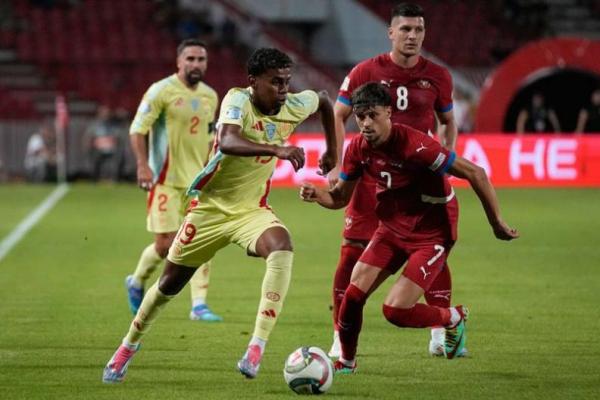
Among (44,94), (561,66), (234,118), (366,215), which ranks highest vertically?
(234,118)

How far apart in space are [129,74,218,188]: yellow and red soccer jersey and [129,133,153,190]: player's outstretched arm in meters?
0.07

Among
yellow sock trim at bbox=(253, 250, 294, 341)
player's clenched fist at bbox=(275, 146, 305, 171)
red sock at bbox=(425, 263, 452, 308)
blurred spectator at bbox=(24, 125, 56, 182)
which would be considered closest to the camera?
player's clenched fist at bbox=(275, 146, 305, 171)

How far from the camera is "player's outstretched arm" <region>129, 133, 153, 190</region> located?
36.0ft

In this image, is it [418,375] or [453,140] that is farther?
[453,140]

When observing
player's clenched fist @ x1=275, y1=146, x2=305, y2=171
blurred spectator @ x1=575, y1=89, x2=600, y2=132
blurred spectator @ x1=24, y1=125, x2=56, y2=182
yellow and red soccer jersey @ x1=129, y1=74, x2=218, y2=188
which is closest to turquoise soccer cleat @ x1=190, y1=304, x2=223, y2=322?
yellow and red soccer jersey @ x1=129, y1=74, x2=218, y2=188

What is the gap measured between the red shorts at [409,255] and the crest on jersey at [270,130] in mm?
911

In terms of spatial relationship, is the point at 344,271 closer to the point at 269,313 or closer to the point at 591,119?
the point at 269,313

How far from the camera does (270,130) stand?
8.03 m

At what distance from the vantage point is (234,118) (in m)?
7.75

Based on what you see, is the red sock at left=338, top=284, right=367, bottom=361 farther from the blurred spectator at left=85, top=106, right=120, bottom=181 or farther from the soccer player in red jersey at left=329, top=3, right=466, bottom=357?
the blurred spectator at left=85, top=106, right=120, bottom=181

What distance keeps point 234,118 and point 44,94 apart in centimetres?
2480

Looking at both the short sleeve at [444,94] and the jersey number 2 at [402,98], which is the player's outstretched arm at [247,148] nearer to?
the jersey number 2 at [402,98]

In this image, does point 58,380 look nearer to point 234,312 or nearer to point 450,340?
point 450,340

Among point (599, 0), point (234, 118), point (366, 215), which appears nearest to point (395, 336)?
point (366, 215)
